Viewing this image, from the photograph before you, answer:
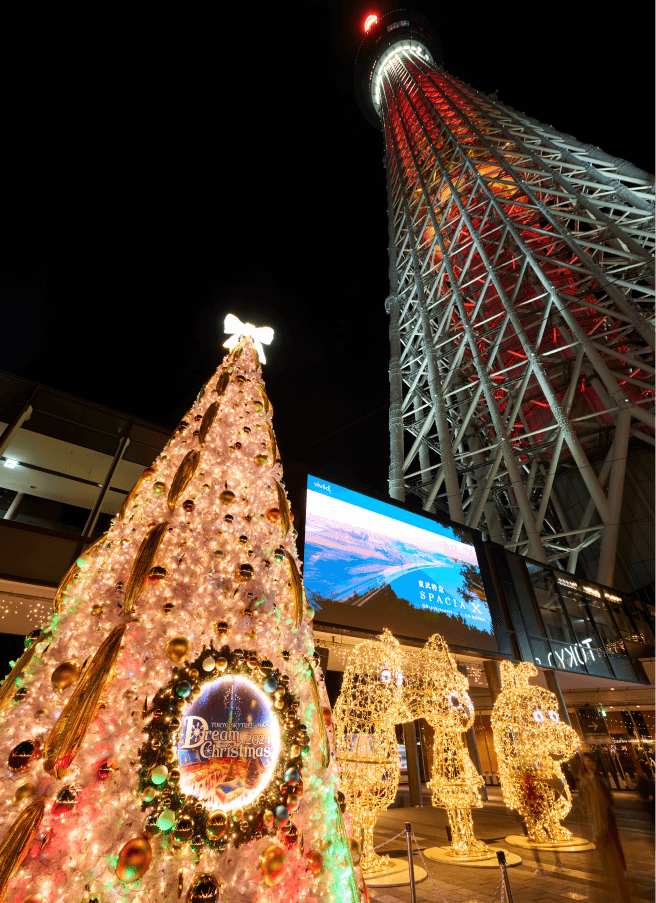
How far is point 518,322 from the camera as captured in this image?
17.5 m

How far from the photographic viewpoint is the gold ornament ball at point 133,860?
5.55ft

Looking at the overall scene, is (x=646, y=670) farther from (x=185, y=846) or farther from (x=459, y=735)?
(x=185, y=846)

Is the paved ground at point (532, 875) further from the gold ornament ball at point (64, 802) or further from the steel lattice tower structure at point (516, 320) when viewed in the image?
the steel lattice tower structure at point (516, 320)

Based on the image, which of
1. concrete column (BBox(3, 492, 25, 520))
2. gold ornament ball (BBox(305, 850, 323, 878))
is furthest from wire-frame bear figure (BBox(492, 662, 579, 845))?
concrete column (BBox(3, 492, 25, 520))

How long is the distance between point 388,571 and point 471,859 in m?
4.77

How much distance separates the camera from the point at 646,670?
47.6 feet

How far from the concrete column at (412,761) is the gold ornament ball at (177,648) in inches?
498

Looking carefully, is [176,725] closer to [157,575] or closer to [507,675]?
[157,575]

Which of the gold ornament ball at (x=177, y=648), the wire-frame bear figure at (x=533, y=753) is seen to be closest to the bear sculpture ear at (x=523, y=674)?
the wire-frame bear figure at (x=533, y=753)

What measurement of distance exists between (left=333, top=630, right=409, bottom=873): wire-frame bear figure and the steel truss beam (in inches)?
407

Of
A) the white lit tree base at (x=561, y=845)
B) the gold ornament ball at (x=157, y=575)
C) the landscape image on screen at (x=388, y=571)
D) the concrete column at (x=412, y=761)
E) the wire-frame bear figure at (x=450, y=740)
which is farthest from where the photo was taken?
the concrete column at (x=412, y=761)

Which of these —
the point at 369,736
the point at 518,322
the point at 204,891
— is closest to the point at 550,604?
the point at 369,736

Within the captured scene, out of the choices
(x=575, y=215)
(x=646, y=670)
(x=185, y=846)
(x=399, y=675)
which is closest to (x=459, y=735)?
(x=399, y=675)

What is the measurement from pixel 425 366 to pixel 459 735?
18300 millimetres
